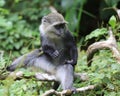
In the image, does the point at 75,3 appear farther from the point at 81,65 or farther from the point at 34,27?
the point at 81,65

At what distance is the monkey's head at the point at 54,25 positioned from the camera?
551 cm

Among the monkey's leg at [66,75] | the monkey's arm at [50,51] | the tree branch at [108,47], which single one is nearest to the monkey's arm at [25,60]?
the monkey's arm at [50,51]

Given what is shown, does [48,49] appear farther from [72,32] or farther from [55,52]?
[72,32]

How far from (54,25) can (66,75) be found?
23.5 inches

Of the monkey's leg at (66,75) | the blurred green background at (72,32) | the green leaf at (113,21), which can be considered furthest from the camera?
the green leaf at (113,21)

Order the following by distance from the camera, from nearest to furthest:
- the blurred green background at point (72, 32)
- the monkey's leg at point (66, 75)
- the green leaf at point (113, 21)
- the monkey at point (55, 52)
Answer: the blurred green background at point (72, 32) < the monkey's leg at point (66, 75) < the monkey at point (55, 52) < the green leaf at point (113, 21)

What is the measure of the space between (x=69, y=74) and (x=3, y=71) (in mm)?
665

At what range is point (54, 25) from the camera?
5.56 m

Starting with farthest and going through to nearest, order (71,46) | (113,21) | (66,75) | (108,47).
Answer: (113,21) → (71,46) → (108,47) → (66,75)

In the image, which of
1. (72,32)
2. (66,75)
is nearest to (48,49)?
(66,75)

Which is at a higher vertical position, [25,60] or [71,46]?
[71,46]

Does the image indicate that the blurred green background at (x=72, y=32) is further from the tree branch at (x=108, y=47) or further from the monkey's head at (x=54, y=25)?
the monkey's head at (x=54, y=25)

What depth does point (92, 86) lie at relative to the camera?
16.5 feet

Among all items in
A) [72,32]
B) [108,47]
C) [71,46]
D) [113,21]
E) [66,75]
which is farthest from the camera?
[72,32]
